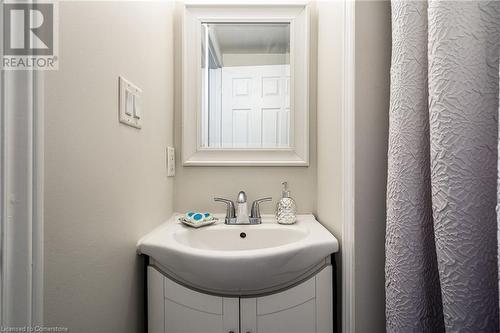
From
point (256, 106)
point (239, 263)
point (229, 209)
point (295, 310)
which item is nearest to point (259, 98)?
point (256, 106)

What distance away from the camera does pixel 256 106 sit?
43.4 inches

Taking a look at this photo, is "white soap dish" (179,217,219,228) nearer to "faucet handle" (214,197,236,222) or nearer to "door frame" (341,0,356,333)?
"faucet handle" (214,197,236,222)

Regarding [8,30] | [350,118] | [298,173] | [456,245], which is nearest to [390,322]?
[456,245]

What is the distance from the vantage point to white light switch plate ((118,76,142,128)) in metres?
0.65

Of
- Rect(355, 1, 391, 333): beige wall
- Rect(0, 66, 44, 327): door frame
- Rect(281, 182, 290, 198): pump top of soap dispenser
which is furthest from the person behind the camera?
Rect(281, 182, 290, 198): pump top of soap dispenser

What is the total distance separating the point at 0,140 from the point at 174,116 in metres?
0.75

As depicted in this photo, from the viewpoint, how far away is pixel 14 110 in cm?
39

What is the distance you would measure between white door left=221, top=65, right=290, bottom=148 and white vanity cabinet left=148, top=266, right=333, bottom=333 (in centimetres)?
59

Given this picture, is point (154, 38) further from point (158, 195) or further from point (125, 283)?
point (125, 283)

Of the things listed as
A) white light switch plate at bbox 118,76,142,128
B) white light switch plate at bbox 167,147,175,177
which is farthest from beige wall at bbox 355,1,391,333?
white light switch plate at bbox 167,147,175,177

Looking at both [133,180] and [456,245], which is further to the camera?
[133,180]

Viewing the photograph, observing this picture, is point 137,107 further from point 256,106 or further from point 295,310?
point 295,310

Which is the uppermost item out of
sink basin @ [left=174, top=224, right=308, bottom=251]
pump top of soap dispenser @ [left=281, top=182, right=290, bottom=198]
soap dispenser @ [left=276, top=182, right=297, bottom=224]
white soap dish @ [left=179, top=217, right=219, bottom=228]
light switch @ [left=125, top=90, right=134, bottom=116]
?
light switch @ [left=125, top=90, right=134, bottom=116]

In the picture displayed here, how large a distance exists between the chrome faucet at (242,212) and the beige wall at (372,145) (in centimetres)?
44
